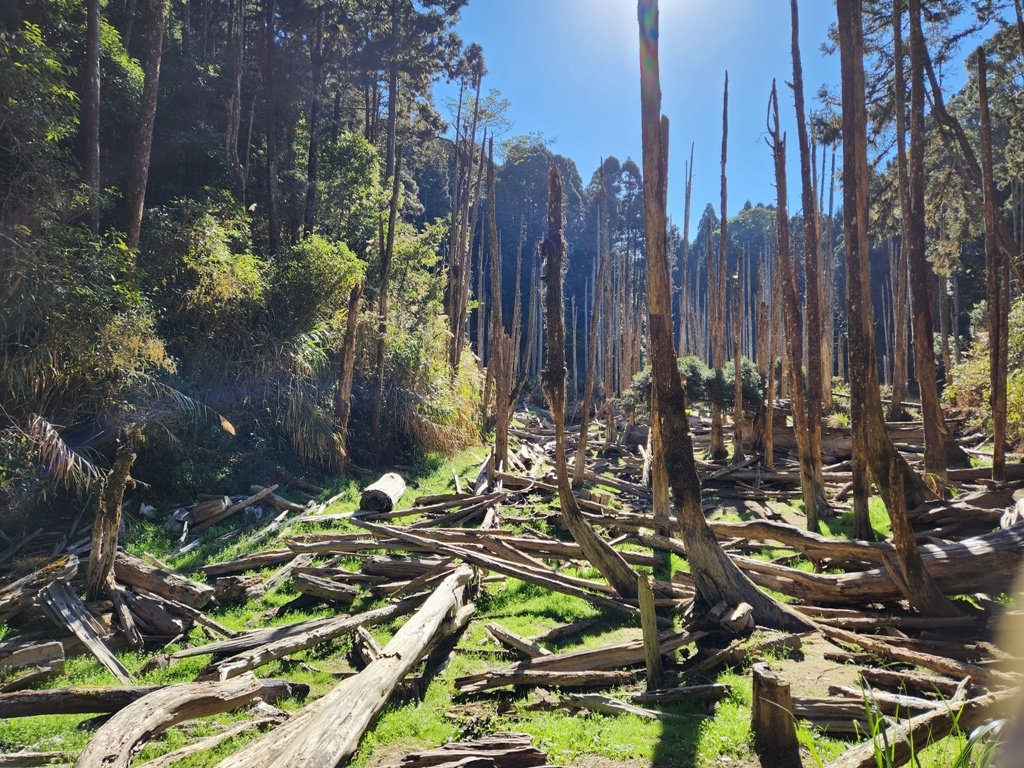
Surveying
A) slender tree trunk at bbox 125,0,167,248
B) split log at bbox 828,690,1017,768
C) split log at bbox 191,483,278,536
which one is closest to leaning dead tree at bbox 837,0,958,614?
split log at bbox 828,690,1017,768

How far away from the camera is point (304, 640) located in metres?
6.19

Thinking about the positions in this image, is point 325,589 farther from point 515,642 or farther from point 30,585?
point 30,585

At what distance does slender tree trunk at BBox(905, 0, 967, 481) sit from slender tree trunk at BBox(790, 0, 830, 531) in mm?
1481

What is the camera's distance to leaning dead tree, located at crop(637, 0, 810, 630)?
633cm

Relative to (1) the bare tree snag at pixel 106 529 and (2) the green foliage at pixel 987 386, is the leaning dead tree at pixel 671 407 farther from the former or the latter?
(2) the green foliage at pixel 987 386

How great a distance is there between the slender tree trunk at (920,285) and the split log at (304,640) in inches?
332

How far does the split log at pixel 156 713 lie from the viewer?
11.4 ft

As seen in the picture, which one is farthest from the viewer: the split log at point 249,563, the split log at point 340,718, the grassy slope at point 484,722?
the split log at point 249,563

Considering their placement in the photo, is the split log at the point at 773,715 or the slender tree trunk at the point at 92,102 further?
the slender tree trunk at the point at 92,102

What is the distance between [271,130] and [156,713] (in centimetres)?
1842

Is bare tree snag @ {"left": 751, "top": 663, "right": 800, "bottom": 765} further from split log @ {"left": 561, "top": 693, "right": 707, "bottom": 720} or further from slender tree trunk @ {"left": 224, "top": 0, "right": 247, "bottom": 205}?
slender tree trunk @ {"left": 224, "top": 0, "right": 247, "bottom": 205}

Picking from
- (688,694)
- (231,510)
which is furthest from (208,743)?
(231,510)

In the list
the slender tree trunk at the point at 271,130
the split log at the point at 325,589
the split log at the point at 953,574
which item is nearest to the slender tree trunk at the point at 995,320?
the split log at the point at 953,574

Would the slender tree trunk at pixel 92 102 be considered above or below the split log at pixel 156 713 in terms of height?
above
